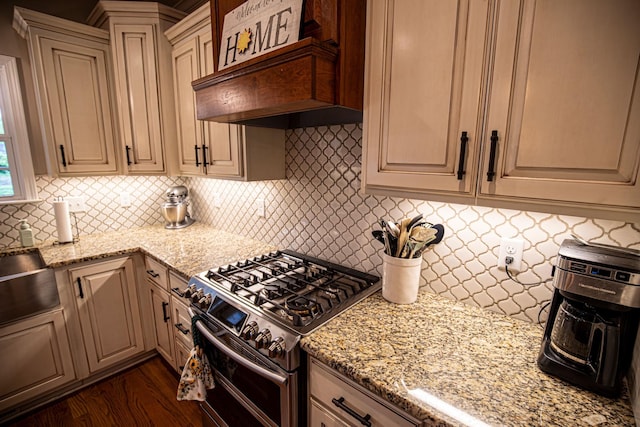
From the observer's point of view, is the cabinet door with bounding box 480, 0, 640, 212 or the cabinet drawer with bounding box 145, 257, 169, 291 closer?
the cabinet door with bounding box 480, 0, 640, 212

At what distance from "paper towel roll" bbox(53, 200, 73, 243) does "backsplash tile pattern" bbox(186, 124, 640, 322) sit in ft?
3.36

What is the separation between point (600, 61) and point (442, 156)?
1.26 ft

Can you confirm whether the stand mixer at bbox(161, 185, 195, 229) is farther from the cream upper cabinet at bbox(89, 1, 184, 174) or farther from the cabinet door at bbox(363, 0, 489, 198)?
the cabinet door at bbox(363, 0, 489, 198)

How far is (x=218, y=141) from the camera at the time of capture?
1731mm

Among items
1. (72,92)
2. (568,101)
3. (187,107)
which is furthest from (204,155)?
(568,101)

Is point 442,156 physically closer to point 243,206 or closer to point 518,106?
point 518,106

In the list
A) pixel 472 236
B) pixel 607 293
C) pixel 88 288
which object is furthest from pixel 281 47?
pixel 88 288

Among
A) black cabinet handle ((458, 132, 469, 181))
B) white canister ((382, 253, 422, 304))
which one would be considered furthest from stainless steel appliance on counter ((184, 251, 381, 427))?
black cabinet handle ((458, 132, 469, 181))

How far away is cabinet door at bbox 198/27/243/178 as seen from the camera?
161 cm

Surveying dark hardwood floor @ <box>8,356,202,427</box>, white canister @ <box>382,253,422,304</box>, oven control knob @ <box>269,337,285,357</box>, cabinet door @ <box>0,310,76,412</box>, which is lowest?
dark hardwood floor @ <box>8,356,202,427</box>

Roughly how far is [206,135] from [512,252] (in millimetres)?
1754

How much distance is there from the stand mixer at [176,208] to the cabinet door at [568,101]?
7.61ft

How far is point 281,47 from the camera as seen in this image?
104cm

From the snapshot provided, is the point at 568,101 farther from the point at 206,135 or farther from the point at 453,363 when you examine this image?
the point at 206,135
